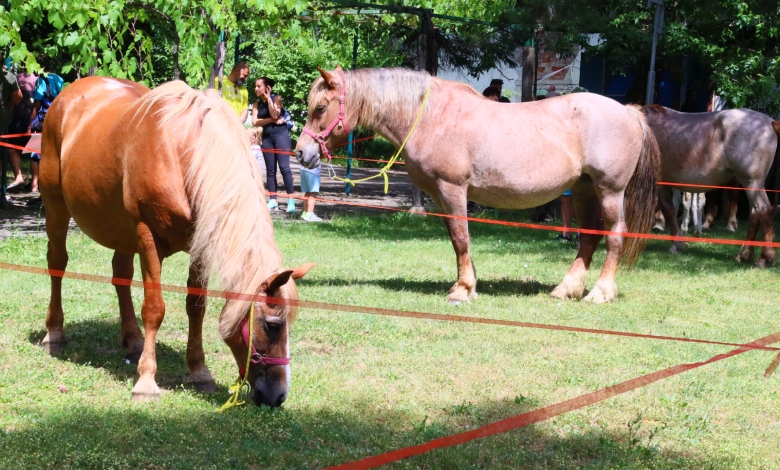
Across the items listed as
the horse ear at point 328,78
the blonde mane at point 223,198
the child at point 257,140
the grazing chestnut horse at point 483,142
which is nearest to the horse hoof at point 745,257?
the grazing chestnut horse at point 483,142

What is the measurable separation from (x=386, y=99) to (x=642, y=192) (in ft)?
8.95

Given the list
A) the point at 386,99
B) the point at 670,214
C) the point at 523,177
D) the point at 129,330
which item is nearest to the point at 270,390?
the point at 129,330

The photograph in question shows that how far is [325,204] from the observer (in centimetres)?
1493

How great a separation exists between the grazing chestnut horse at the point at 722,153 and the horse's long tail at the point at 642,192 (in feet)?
9.03

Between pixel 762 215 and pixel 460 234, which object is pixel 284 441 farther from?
pixel 762 215

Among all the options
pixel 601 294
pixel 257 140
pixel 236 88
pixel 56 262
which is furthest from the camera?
pixel 257 140

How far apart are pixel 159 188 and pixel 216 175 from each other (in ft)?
1.15

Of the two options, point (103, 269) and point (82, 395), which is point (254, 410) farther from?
point (103, 269)

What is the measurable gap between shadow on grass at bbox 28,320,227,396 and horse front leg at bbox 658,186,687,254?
7.62 m

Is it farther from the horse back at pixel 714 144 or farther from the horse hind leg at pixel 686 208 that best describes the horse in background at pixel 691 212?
the horse back at pixel 714 144

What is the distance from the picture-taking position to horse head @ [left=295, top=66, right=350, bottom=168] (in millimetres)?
7672

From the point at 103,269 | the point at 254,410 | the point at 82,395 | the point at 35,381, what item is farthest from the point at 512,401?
the point at 103,269

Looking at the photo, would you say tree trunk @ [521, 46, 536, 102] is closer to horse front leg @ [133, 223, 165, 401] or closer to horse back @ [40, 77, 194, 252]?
horse back @ [40, 77, 194, 252]

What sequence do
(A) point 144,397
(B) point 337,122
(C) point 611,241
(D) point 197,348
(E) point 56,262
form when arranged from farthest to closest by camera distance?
(C) point 611,241
(B) point 337,122
(E) point 56,262
(D) point 197,348
(A) point 144,397
